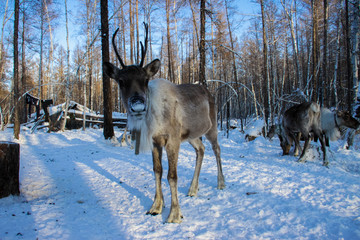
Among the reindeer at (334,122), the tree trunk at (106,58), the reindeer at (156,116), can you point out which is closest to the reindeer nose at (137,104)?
the reindeer at (156,116)

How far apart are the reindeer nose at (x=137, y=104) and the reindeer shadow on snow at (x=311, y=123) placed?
5.87m

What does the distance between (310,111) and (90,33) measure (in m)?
18.0

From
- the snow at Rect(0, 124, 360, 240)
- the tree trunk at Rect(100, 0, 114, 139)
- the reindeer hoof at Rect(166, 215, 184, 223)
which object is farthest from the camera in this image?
the tree trunk at Rect(100, 0, 114, 139)

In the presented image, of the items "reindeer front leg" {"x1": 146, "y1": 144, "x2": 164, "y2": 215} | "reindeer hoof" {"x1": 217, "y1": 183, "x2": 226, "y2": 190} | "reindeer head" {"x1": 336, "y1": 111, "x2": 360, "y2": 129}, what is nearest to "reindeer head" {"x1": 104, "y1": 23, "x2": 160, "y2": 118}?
"reindeer front leg" {"x1": 146, "y1": 144, "x2": 164, "y2": 215}

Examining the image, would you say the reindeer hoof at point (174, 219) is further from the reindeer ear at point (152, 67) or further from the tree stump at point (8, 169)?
the tree stump at point (8, 169)

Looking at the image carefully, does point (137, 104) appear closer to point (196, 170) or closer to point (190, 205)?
point (190, 205)

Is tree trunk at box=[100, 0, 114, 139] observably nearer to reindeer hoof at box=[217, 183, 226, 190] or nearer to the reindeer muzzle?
reindeer hoof at box=[217, 183, 226, 190]

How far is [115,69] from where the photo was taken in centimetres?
318

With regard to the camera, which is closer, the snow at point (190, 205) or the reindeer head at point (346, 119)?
the snow at point (190, 205)

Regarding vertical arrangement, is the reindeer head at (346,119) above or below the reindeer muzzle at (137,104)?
below

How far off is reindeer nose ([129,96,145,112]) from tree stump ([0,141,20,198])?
2.17 meters

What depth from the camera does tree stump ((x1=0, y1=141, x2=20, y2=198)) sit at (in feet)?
10.5

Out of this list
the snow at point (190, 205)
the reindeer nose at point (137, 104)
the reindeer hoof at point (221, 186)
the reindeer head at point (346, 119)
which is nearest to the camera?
the snow at point (190, 205)

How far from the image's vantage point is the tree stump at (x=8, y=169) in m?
3.20
